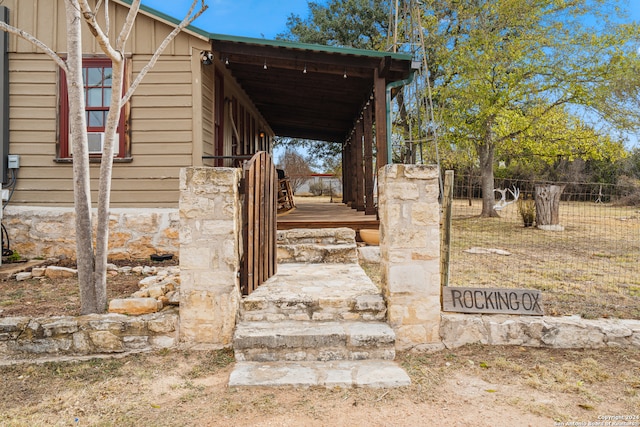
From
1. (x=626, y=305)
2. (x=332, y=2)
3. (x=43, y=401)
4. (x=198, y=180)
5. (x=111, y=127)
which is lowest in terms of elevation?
(x=43, y=401)

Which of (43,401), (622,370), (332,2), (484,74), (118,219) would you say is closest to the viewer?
(43,401)

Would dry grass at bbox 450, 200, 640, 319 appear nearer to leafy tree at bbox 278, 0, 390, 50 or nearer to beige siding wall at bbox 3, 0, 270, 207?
beige siding wall at bbox 3, 0, 270, 207

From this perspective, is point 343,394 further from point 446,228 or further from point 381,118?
point 381,118

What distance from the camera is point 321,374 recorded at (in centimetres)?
290

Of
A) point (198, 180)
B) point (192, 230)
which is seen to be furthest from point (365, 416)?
point (198, 180)

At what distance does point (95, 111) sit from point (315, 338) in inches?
207

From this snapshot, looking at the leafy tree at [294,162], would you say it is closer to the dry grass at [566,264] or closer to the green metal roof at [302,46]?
the dry grass at [566,264]

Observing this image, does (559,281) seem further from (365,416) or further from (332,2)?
(332,2)

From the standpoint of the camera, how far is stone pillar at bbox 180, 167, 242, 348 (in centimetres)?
332

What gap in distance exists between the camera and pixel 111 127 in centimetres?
356

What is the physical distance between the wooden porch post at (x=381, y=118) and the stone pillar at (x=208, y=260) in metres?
3.63

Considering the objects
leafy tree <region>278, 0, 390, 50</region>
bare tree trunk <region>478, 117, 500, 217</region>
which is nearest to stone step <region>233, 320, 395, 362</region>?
bare tree trunk <region>478, 117, 500, 217</region>

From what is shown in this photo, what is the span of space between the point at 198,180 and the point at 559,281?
174 inches

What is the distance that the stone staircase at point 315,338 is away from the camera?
287 centimetres
